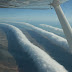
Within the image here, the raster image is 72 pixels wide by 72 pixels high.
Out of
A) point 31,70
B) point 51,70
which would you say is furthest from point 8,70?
point 51,70

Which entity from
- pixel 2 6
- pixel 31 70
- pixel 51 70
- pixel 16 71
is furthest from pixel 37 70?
pixel 2 6

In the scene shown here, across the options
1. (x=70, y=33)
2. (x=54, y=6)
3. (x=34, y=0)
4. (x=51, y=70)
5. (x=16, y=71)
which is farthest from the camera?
(x=51, y=70)

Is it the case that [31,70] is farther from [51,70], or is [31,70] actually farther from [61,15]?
[61,15]

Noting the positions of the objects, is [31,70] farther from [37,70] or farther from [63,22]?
[63,22]

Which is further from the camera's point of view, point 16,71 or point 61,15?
point 16,71

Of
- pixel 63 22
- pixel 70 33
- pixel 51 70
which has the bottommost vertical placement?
pixel 51 70

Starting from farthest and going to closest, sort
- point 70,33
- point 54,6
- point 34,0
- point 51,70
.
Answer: point 51,70 < point 34,0 < point 54,6 < point 70,33

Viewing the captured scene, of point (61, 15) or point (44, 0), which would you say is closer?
point (61, 15)

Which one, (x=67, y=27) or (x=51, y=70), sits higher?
(x=67, y=27)

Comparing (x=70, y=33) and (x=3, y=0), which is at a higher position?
(x=3, y=0)
